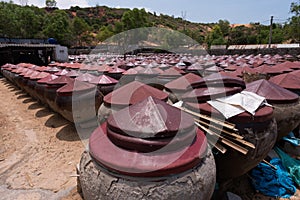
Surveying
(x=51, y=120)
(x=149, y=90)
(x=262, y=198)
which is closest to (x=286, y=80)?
(x=262, y=198)

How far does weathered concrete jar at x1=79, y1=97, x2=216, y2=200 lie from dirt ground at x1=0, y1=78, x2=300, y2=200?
1.61 m

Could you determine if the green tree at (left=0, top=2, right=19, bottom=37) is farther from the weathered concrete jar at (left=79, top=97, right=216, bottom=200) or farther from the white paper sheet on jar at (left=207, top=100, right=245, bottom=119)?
the white paper sheet on jar at (left=207, top=100, right=245, bottom=119)

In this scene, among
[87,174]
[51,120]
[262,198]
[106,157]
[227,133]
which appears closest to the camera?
[106,157]

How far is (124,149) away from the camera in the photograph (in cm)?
212

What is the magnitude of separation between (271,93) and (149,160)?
3157 millimetres

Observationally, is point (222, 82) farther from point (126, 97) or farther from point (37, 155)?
point (37, 155)

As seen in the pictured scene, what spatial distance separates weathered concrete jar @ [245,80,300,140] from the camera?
13.1ft

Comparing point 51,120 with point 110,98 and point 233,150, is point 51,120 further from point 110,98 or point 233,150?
point 233,150

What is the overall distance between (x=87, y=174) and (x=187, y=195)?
1030mm

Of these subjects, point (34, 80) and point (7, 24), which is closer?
point (34, 80)

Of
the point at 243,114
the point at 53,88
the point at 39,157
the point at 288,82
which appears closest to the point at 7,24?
the point at 53,88

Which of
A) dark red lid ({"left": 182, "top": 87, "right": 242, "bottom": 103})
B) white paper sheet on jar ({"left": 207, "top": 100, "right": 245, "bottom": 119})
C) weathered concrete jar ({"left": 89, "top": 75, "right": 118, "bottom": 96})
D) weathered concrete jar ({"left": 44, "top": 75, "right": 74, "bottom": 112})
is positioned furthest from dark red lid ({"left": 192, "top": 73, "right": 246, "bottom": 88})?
weathered concrete jar ({"left": 44, "top": 75, "right": 74, "bottom": 112})

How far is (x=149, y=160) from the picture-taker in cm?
197

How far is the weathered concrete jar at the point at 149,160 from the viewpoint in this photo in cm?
192
